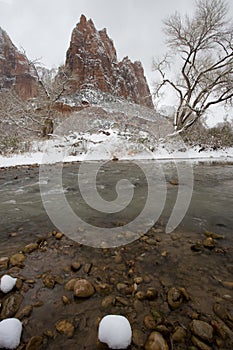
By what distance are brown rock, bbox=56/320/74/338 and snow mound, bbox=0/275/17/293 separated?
1.58ft

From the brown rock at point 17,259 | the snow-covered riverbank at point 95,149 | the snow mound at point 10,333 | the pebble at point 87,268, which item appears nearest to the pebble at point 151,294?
the pebble at point 87,268

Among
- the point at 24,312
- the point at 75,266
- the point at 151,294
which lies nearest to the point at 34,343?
the point at 24,312

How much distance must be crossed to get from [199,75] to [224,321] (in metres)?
15.7

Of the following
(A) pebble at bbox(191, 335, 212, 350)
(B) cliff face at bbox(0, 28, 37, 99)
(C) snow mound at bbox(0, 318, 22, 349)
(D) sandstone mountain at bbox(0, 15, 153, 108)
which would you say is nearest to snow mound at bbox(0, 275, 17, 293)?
(C) snow mound at bbox(0, 318, 22, 349)

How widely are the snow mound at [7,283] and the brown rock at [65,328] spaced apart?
48 cm

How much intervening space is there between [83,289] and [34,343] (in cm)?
40

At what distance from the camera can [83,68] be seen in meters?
51.6

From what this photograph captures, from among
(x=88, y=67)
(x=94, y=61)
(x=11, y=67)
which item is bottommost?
(x=88, y=67)

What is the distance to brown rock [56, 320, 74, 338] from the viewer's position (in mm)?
993

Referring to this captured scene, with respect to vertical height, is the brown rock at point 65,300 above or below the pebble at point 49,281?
below

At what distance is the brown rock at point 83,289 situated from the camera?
49.1 inches

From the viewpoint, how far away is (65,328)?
1.02 m

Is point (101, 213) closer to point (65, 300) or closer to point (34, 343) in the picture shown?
point (65, 300)

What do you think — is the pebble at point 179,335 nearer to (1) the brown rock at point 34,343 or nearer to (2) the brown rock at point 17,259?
(1) the brown rock at point 34,343
